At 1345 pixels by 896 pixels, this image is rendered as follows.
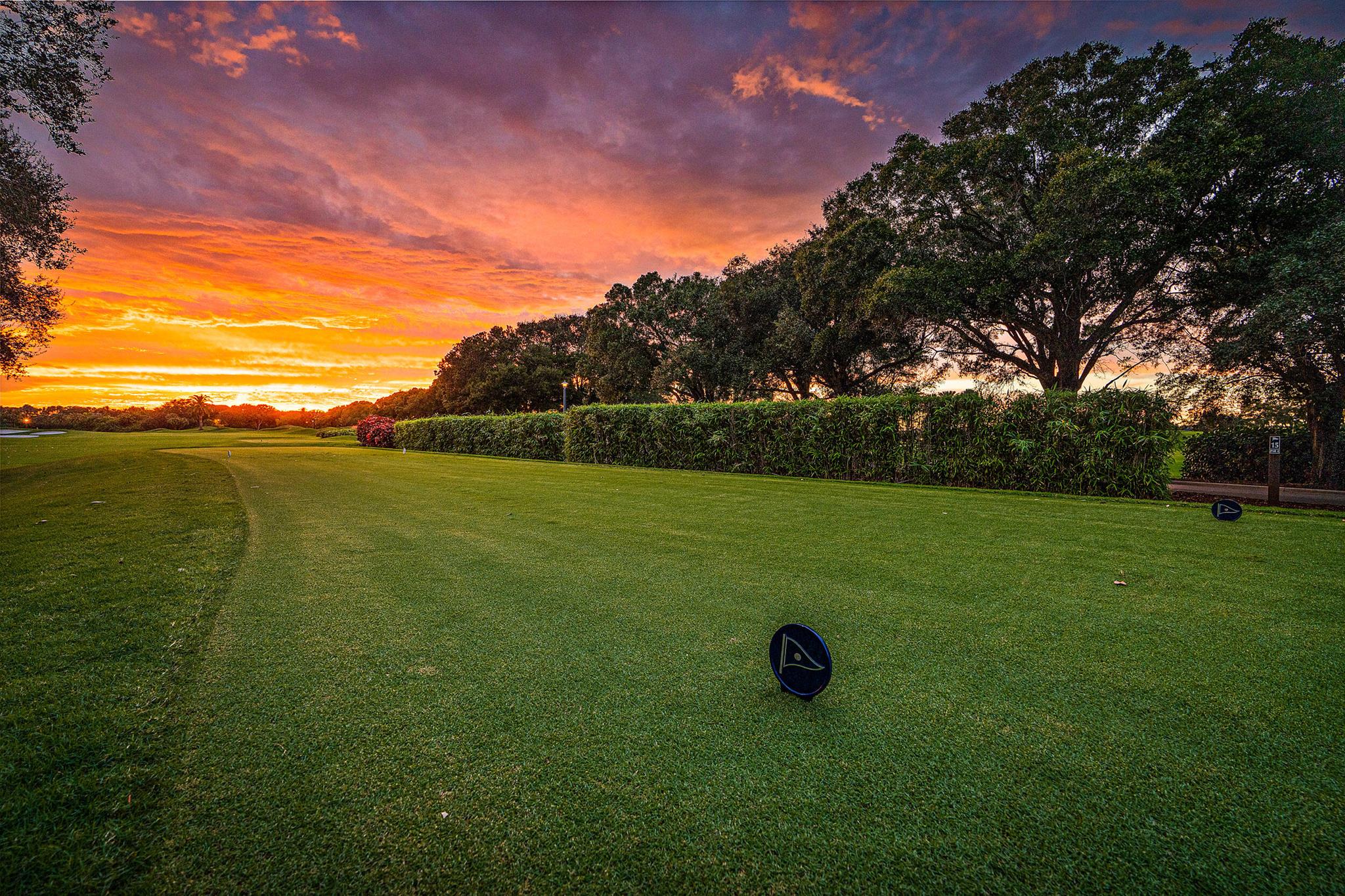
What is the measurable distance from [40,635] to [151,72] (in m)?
12.0

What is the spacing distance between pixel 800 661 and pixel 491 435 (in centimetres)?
2388

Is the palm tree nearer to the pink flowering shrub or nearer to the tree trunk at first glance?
the pink flowering shrub

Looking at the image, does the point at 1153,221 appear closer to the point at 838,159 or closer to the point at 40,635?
the point at 838,159

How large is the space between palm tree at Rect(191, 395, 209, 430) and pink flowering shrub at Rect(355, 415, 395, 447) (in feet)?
96.6

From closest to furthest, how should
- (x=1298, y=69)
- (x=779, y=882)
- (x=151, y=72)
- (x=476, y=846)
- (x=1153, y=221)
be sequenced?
(x=779, y=882) → (x=476, y=846) → (x=151, y=72) → (x=1298, y=69) → (x=1153, y=221)

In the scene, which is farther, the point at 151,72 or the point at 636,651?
the point at 151,72

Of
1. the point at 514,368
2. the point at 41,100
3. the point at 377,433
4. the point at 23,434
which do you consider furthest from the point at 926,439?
the point at 23,434

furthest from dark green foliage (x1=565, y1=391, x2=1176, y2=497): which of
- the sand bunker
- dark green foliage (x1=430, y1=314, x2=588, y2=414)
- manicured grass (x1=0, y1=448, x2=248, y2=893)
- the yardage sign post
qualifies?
the sand bunker

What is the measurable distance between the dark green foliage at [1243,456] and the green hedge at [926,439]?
8.37 metres

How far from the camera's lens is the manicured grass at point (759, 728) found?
1.34 m

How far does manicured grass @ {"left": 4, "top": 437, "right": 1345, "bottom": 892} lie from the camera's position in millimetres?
1345

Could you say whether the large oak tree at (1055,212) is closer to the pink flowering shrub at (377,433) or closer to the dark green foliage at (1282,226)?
the dark green foliage at (1282,226)

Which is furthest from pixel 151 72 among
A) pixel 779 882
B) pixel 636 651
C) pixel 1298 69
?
pixel 1298 69

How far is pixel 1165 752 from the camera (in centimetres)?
179
